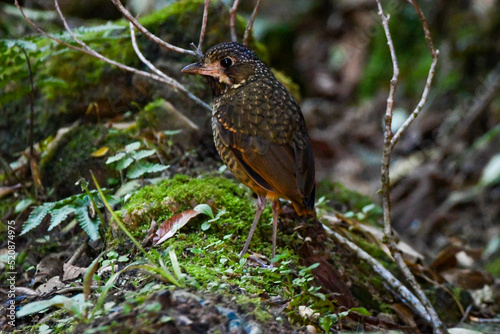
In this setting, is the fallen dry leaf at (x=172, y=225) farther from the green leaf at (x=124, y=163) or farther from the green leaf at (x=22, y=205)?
the green leaf at (x=22, y=205)

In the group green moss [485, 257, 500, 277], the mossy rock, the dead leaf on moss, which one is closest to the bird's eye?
the mossy rock

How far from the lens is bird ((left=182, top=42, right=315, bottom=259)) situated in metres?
3.44

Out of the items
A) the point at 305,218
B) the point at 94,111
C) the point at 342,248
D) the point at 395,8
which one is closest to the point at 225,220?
the point at 305,218

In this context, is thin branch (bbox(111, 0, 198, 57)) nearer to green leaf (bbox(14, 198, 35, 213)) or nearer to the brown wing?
the brown wing

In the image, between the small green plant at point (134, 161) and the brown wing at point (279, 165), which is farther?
the small green plant at point (134, 161)

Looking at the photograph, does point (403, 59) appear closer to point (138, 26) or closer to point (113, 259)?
point (138, 26)

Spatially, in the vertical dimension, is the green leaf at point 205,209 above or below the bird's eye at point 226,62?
below

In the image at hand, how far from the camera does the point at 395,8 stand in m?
9.42

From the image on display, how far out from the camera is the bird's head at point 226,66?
3805 mm

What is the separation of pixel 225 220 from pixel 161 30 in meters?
2.42

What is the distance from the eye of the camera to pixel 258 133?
11.6 ft

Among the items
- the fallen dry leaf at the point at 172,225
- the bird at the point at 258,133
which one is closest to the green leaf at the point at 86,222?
the fallen dry leaf at the point at 172,225


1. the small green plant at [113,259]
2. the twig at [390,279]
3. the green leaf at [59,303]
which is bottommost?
the twig at [390,279]

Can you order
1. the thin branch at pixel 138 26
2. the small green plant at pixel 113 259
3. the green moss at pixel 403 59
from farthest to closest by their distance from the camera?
the green moss at pixel 403 59
the thin branch at pixel 138 26
the small green plant at pixel 113 259
